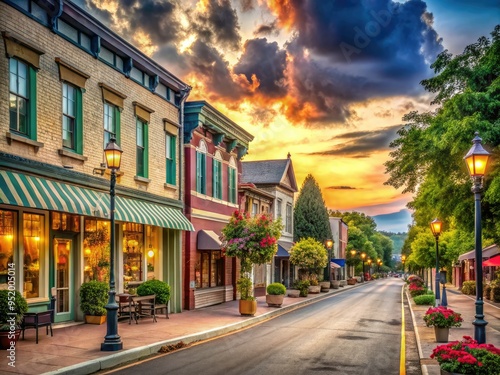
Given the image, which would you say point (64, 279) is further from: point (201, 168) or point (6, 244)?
point (201, 168)

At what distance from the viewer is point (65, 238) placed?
17391 millimetres

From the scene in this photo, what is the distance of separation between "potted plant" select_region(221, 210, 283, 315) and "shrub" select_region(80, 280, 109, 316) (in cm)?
642

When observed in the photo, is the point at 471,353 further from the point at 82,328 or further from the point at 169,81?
the point at 169,81

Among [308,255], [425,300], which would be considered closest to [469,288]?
[308,255]

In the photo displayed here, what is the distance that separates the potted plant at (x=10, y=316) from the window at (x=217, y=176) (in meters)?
15.4

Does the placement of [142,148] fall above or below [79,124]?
below

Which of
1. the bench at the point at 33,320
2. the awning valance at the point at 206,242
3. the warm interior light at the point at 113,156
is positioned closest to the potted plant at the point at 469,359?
the warm interior light at the point at 113,156

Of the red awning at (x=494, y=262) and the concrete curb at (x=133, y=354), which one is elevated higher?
the red awning at (x=494, y=262)

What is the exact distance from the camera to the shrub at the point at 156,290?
2020 cm

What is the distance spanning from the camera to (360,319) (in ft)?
77.1

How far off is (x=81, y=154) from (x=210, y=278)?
12.7m

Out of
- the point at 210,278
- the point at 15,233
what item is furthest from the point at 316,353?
the point at 210,278

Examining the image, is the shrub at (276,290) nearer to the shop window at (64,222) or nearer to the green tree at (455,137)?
the green tree at (455,137)

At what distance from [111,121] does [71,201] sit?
451 cm
